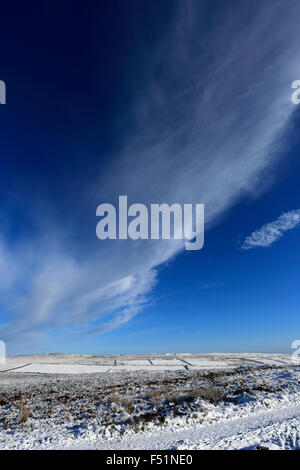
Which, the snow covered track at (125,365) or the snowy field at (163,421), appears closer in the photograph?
the snowy field at (163,421)

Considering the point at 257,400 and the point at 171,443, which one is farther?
the point at 257,400

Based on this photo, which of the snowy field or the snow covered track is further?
the snow covered track

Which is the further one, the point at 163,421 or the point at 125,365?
the point at 125,365

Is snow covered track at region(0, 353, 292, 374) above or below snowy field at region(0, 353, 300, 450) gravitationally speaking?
below

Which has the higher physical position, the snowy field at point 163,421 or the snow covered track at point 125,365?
the snowy field at point 163,421

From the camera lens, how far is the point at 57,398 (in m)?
19.3

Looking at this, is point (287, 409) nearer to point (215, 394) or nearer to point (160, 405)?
point (215, 394)

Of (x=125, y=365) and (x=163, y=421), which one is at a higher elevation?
(x=163, y=421)

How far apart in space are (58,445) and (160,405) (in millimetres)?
6510

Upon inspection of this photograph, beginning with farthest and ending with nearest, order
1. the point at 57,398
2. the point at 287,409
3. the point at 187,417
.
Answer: the point at 57,398 → the point at 287,409 → the point at 187,417
